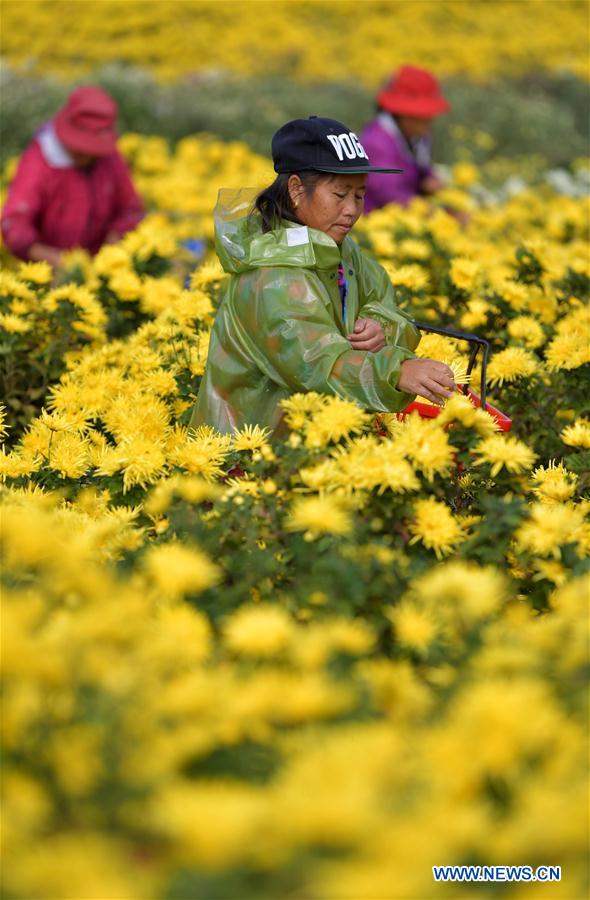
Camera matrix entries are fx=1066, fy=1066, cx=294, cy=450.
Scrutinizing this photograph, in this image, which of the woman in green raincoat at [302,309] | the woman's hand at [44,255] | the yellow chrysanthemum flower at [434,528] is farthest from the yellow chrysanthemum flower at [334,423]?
the woman's hand at [44,255]

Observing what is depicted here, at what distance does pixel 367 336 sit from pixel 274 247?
34 centimetres

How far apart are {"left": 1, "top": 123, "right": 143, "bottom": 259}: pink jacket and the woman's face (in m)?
2.79

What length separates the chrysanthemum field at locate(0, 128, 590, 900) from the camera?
51.2 inches

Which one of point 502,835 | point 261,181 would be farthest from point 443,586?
point 261,181

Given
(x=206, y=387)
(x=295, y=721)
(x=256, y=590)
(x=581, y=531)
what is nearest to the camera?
(x=295, y=721)

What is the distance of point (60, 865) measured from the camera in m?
1.28

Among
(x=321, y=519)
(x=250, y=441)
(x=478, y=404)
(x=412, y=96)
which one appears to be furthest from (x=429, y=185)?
(x=321, y=519)

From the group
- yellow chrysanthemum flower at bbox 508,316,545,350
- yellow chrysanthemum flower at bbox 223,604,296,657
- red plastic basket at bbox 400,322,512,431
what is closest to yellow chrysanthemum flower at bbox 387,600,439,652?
yellow chrysanthemum flower at bbox 223,604,296,657

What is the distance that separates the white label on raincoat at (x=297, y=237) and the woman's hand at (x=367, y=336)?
277 mm

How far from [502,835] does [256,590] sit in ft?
2.94

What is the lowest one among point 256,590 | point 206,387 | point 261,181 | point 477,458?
point 256,590

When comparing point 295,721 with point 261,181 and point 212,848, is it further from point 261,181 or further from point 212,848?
point 261,181

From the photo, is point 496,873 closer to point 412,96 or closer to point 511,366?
point 511,366

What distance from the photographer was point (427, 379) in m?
2.48
